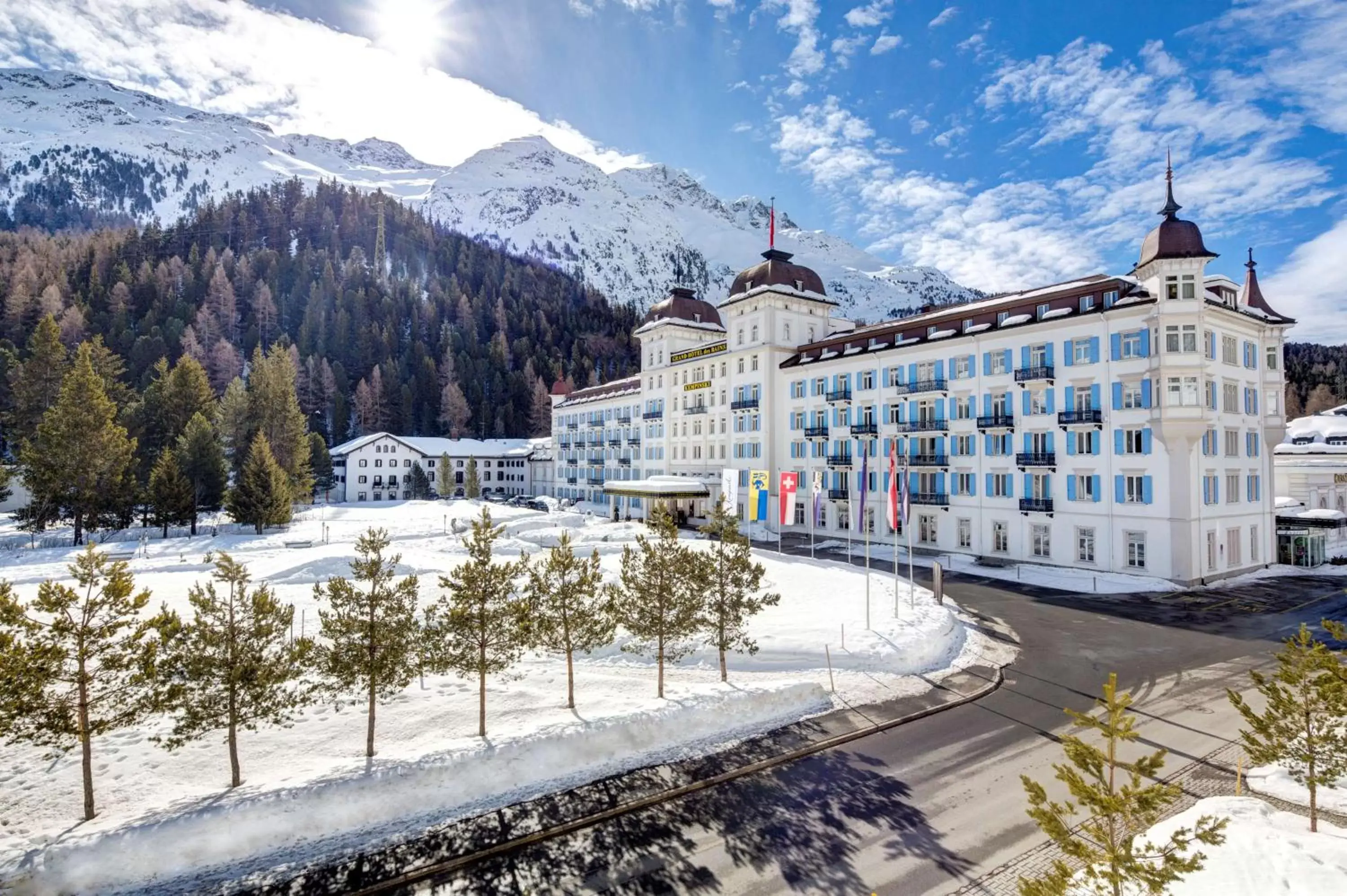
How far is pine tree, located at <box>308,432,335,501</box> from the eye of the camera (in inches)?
3482

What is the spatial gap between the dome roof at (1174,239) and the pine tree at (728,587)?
110 feet

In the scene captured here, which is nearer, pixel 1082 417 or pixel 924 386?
pixel 1082 417

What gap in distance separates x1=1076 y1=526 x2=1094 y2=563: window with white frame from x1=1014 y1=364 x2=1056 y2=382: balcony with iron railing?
1002 centimetres

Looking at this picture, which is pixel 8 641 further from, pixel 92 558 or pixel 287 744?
pixel 287 744

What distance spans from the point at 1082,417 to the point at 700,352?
39528mm

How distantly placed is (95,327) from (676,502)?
113m

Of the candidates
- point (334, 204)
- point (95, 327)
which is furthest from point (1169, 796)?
point (334, 204)

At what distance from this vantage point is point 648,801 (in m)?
13.6

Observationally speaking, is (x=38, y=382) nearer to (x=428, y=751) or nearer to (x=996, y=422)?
(x=428, y=751)

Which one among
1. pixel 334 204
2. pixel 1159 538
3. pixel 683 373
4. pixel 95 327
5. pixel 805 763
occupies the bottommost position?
pixel 805 763

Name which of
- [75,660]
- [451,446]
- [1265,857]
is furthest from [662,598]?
[451,446]

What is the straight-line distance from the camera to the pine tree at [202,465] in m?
57.6

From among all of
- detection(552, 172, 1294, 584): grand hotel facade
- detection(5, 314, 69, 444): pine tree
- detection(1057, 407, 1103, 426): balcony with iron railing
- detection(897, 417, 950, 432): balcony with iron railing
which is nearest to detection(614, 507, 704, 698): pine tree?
detection(552, 172, 1294, 584): grand hotel facade

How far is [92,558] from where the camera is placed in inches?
492
